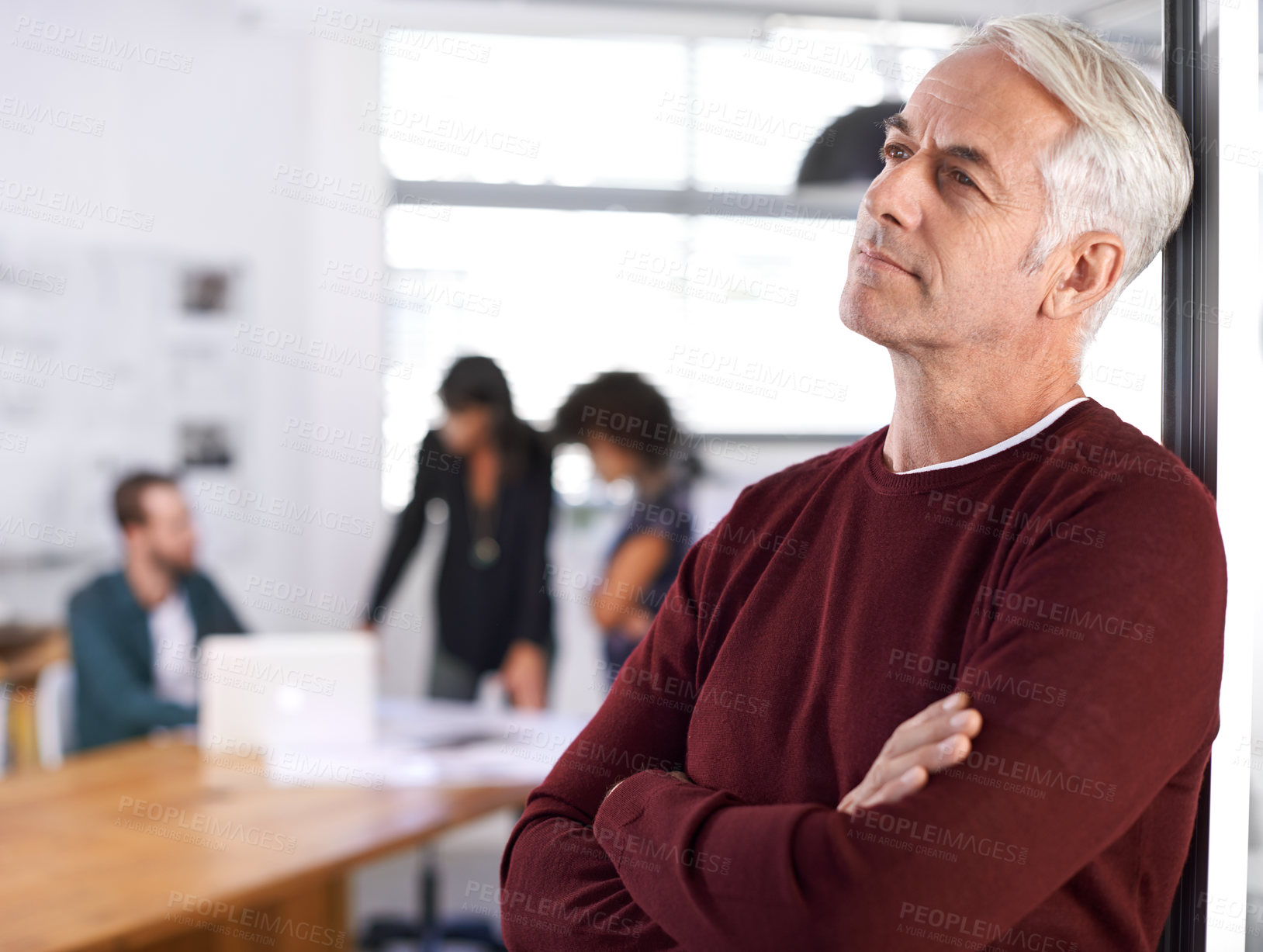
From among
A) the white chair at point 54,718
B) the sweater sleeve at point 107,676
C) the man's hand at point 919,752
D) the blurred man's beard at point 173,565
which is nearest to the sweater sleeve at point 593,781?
the man's hand at point 919,752

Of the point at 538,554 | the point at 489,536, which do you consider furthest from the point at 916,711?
the point at 489,536

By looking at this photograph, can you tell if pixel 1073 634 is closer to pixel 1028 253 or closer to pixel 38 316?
pixel 1028 253

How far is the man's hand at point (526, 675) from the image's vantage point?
143 inches

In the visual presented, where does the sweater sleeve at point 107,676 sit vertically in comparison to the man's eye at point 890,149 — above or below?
below

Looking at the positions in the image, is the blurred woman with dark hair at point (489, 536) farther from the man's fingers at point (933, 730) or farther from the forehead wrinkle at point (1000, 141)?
the man's fingers at point (933, 730)

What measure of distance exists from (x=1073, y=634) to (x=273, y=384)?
4.20 m

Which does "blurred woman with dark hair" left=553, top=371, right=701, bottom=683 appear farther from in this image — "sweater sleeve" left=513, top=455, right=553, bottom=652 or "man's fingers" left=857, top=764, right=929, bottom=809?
"man's fingers" left=857, top=764, right=929, bottom=809

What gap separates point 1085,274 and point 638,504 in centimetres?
207

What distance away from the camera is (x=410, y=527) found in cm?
414

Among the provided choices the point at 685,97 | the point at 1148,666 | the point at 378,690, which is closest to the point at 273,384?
the point at 378,690

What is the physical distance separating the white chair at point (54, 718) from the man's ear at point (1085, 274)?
3355mm

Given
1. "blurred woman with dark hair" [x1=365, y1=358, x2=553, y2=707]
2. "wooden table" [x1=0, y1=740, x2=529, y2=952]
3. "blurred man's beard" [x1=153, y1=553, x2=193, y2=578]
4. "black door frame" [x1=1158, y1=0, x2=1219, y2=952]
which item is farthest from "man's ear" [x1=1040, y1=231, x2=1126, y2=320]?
"blurred man's beard" [x1=153, y1=553, x2=193, y2=578]

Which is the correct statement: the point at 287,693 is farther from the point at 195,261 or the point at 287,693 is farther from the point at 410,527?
the point at 195,261

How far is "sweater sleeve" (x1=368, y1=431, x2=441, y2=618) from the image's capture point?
13.0 feet
